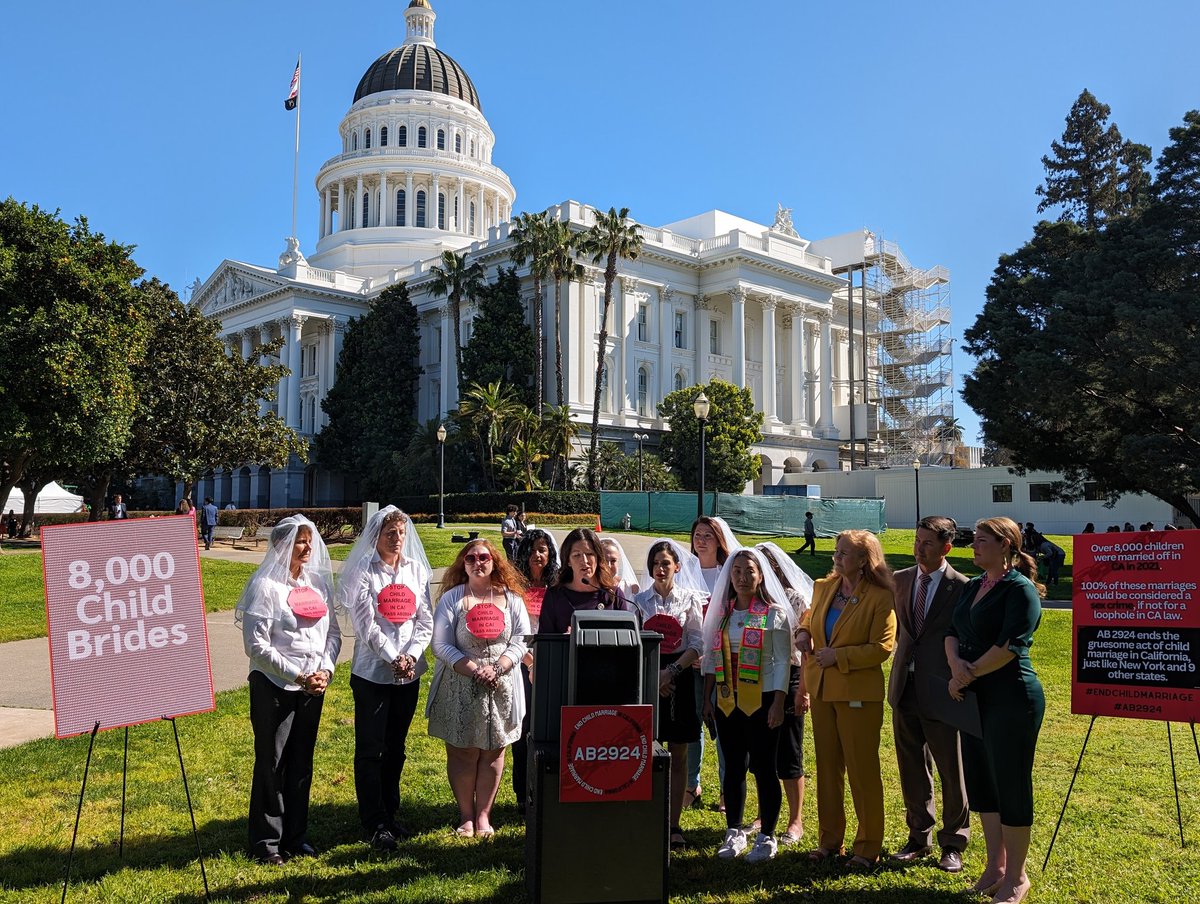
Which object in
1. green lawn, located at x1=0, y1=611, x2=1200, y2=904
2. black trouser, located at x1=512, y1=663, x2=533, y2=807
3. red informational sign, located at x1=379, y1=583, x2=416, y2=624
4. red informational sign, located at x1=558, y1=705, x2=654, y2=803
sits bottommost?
green lawn, located at x1=0, y1=611, x2=1200, y2=904

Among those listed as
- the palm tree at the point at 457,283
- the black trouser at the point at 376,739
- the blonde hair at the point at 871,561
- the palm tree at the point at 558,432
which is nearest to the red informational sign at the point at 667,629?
the blonde hair at the point at 871,561

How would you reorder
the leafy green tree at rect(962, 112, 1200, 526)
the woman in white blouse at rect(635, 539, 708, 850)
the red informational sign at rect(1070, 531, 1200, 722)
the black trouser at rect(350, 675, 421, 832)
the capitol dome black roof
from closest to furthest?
1. the red informational sign at rect(1070, 531, 1200, 722)
2. the black trouser at rect(350, 675, 421, 832)
3. the woman in white blouse at rect(635, 539, 708, 850)
4. the leafy green tree at rect(962, 112, 1200, 526)
5. the capitol dome black roof

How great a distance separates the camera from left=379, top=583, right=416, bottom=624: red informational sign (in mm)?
6590

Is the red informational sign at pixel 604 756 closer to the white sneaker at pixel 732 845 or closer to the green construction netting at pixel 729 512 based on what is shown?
the white sneaker at pixel 732 845

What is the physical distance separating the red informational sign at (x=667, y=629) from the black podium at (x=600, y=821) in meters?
1.64

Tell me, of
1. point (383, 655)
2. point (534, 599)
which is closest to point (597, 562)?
point (534, 599)

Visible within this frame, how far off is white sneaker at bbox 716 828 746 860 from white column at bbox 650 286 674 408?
5425cm

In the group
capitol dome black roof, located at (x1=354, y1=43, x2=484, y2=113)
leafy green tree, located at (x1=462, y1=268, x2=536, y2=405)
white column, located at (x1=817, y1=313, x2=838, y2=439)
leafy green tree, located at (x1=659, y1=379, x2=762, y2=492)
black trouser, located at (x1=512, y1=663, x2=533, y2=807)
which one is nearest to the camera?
black trouser, located at (x1=512, y1=663, x2=533, y2=807)

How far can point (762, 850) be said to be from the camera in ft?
20.5

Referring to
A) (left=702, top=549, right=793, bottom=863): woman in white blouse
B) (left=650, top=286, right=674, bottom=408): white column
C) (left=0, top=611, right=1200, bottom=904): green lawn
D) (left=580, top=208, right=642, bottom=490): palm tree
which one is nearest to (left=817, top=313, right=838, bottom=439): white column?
(left=650, top=286, right=674, bottom=408): white column

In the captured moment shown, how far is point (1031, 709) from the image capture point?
5.68 metres

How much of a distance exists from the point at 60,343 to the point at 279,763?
2662 centimetres

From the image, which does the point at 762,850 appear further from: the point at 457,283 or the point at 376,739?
the point at 457,283

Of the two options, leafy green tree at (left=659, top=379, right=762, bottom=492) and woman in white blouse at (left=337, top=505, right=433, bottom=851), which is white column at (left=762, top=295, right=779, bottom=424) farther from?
woman in white blouse at (left=337, top=505, right=433, bottom=851)
